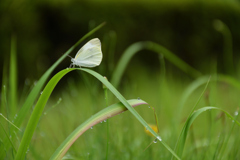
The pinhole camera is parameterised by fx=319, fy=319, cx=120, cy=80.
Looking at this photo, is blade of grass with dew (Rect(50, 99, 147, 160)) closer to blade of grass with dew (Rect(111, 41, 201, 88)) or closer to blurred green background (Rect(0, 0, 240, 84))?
blade of grass with dew (Rect(111, 41, 201, 88))

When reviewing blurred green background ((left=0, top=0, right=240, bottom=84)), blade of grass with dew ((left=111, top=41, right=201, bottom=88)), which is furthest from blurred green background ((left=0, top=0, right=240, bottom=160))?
blade of grass with dew ((left=111, top=41, right=201, bottom=88))

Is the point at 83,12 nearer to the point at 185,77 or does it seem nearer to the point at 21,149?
the point at 185,77

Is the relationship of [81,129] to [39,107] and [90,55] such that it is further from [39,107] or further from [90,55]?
[90,55]

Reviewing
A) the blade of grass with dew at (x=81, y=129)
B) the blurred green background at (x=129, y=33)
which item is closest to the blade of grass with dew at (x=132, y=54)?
the blurred green background at (x=129, y=33)

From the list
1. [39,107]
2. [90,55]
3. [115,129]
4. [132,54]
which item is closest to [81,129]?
[39,107]

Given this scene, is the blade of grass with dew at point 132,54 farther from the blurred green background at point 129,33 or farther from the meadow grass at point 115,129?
the blurred green background at point 129,33

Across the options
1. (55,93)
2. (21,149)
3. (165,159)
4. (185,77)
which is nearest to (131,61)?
(185,77)
